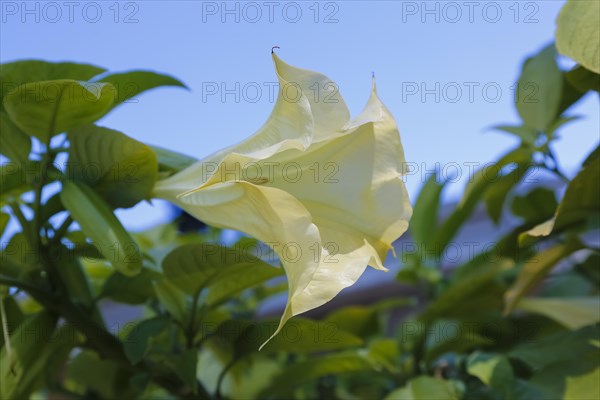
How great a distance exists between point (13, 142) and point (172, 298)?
271 millimetres

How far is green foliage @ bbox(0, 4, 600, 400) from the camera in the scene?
74 centimetres

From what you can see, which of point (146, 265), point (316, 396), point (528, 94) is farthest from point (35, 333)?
point (528, 94)

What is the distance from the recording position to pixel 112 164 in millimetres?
753

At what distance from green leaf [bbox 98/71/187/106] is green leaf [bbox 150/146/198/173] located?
68 mm

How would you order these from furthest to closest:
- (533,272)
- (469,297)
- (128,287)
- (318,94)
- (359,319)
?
(359,319) → (469,297) → (533,272) → (128,287) → (318,94)

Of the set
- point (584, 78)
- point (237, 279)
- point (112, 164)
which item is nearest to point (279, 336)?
point (237, 279)

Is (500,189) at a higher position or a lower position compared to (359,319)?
higher

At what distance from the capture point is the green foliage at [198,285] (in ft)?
2.42

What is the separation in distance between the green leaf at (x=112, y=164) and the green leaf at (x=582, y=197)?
0.45m

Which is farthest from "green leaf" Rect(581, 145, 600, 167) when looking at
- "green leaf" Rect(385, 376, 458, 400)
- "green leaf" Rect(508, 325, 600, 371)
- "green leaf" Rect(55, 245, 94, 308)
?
"green leaf" Rect(55, 245, 94, 308)

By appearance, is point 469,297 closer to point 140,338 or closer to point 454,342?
point 454,342

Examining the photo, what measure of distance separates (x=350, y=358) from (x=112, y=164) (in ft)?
1.35

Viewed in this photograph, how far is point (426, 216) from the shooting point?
49.5 inches

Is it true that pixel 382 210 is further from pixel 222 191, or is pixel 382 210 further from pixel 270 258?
pixel 270 258
